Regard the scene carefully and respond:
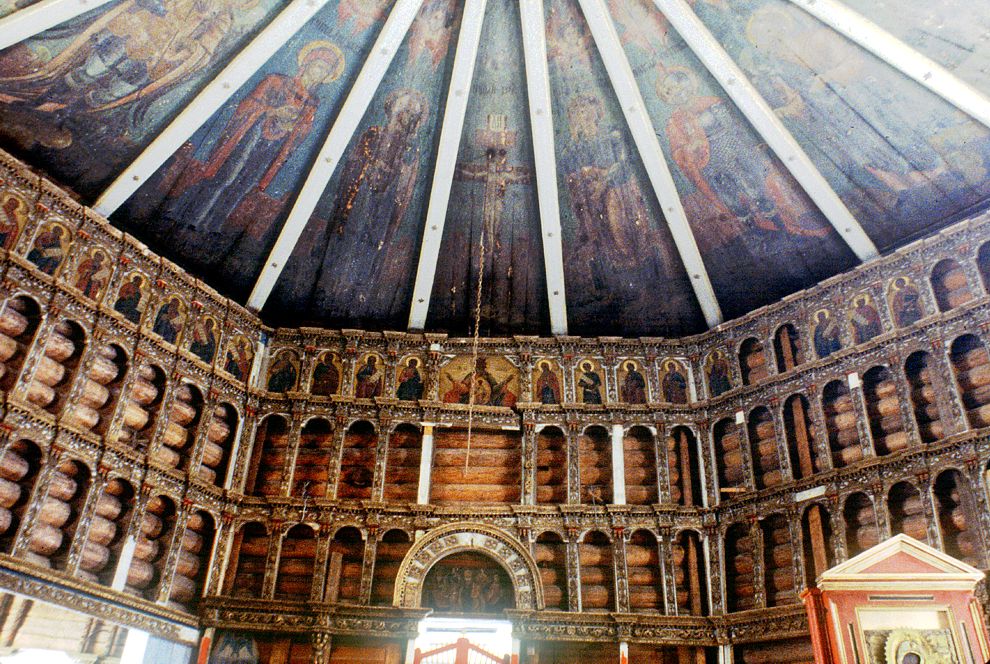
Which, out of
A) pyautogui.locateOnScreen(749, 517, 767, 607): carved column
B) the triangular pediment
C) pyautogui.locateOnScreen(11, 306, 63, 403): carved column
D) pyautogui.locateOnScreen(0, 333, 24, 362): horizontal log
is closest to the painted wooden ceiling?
pyautogui.locateOnScreen(11, 306, 63, 403): carved column

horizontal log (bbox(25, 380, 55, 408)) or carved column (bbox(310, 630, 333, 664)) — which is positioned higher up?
horizontal log (bbox(25, 380, 55, 408))

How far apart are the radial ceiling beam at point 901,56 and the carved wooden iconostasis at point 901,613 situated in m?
7.75

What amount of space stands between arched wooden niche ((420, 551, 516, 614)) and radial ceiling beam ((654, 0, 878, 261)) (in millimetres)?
8215

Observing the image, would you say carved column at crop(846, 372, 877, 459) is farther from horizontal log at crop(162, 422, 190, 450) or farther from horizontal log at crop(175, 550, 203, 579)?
horizontal log at crop(162, 422, 190, 450)

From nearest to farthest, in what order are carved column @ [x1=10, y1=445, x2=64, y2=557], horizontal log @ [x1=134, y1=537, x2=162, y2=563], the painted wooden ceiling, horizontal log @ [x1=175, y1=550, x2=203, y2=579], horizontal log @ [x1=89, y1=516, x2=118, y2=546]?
carved column @ [x1=10, y1=445, x2=64, y2=557]
horizontal log @ [x1=89, y1=516, x2=118, y2=546]
the painted wooden ceiling
horizontal log @ [x1=134, y1=537, x2=162, y2=563]
horizontal log @ [x1=175, y1=550, x2=203, y2=579]

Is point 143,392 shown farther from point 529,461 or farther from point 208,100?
point 529,461

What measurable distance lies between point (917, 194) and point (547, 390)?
7112mm

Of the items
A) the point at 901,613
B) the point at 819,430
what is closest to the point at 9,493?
the point at 901,613

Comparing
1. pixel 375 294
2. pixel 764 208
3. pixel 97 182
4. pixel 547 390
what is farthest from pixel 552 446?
pixel 97 182

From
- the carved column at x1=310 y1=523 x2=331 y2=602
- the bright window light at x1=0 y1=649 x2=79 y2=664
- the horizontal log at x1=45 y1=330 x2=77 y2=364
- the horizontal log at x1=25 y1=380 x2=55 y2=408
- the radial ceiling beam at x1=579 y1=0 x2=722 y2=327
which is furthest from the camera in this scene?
the radial ceiling beam at x1=579 y1=0 x2=722 y2=327

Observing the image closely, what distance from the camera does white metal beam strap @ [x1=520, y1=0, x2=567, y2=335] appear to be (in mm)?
13703

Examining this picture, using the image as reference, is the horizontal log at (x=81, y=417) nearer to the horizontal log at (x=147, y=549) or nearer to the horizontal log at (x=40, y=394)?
the horizontal log at (x=40, y=394)

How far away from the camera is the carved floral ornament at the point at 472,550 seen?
43.8 ft

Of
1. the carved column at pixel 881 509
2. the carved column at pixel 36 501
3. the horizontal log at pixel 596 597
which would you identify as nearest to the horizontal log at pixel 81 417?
the carved column at pixel 36 501
